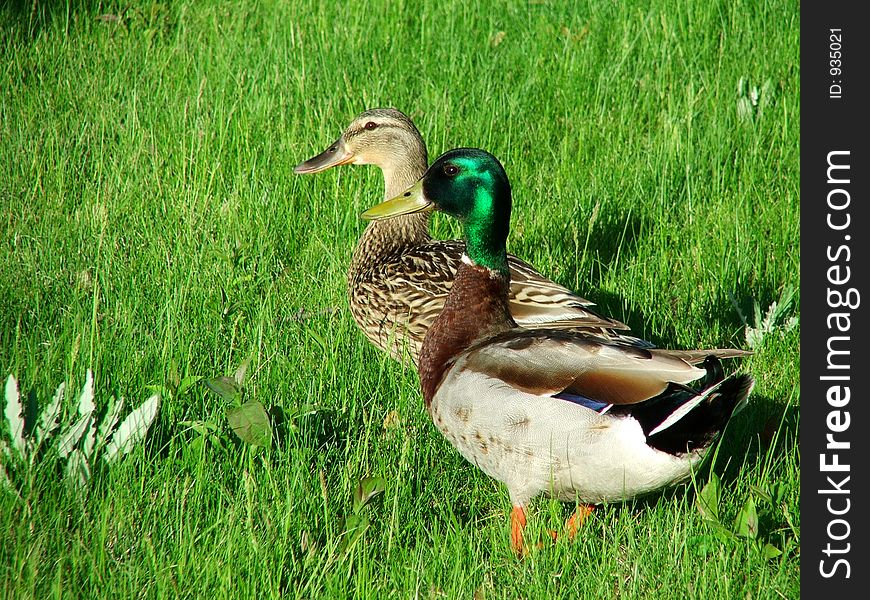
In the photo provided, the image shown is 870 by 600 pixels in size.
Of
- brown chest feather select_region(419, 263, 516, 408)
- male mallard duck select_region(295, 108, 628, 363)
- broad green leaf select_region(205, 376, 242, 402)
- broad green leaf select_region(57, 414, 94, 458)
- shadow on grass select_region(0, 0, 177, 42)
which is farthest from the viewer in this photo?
shadow on grass select_region(0, 0, 177, 42)

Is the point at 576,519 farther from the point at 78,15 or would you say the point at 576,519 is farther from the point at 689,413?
the point at 78,15

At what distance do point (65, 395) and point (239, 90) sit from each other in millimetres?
3067

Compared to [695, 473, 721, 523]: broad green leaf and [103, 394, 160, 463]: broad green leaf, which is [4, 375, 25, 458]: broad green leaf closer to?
[103, 394, 160, 463]: broad green leaf

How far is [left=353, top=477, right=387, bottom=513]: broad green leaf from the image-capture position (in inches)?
115

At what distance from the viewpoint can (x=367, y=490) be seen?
2.94 metres

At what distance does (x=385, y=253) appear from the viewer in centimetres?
473

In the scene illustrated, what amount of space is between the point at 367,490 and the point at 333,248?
213 cm

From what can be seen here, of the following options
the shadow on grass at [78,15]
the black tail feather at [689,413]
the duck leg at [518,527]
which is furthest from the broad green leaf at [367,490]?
the shadow on grass at [78,15]

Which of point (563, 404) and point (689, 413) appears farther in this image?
point (563, 404)

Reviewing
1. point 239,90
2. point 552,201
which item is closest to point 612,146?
point 552,201

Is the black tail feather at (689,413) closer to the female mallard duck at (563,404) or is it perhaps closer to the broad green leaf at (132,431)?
the female mallard duck at (563,404)

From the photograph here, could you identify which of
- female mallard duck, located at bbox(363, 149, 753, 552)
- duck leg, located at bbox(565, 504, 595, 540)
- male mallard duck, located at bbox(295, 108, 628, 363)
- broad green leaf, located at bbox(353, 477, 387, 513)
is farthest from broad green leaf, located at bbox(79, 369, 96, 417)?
duck leg, located at bbox(565, 504, 595, 540)

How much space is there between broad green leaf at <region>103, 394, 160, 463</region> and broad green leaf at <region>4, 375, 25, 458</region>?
0.78 ft

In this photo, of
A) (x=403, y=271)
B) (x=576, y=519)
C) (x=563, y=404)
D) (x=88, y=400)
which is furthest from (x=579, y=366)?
(x=403, y=271)
